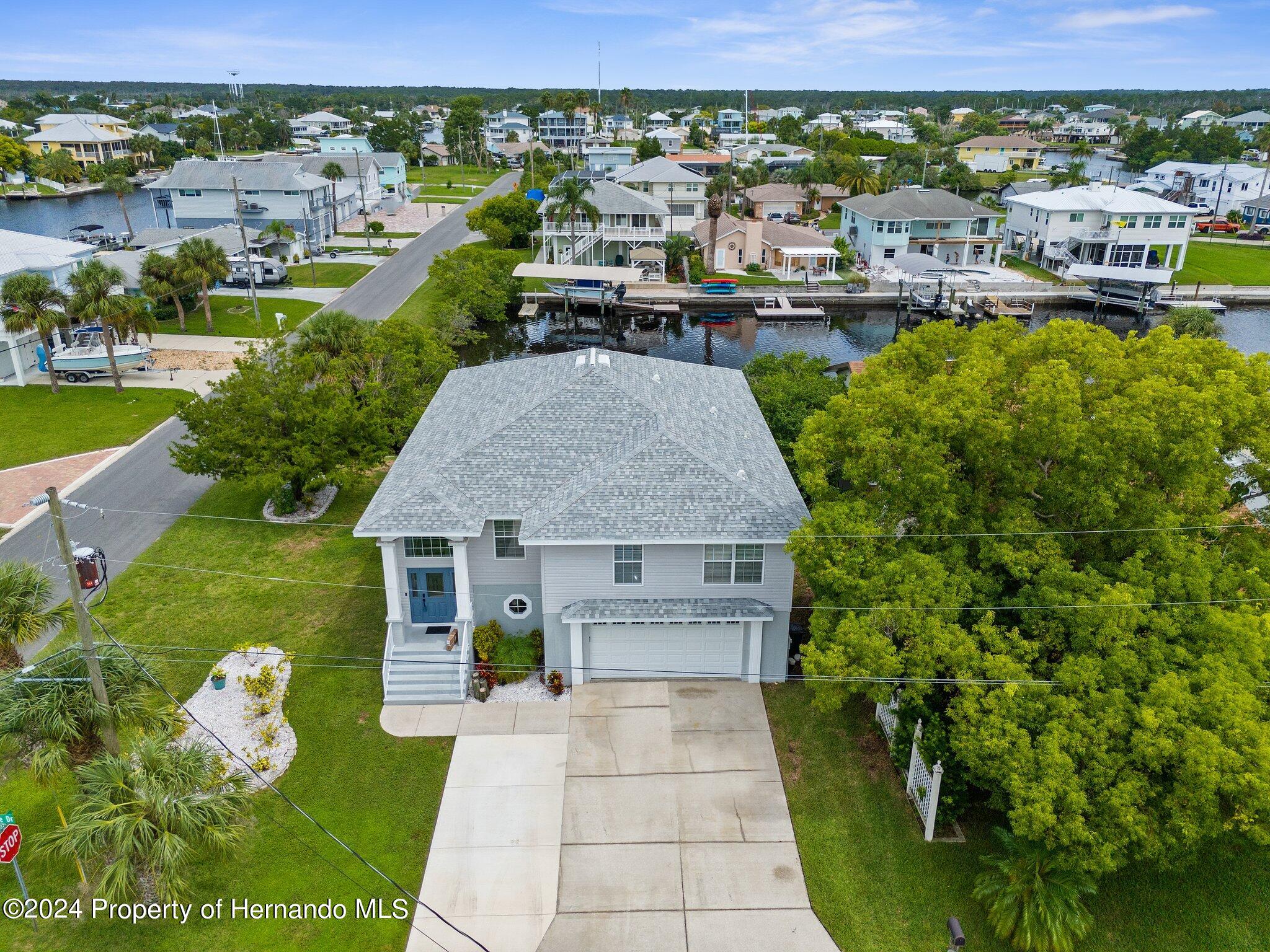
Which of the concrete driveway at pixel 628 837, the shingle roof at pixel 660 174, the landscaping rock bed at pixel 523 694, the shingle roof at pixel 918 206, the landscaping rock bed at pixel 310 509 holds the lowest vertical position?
the concrete driveway at pixel 628 837

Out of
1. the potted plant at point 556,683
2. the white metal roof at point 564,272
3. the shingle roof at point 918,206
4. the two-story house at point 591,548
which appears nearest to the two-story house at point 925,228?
the shingle roof at point 918,206

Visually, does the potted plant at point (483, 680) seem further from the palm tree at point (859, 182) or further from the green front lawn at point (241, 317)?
the palm tree at point (859, 182)

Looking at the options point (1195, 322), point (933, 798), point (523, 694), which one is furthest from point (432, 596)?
point (1195, 322)

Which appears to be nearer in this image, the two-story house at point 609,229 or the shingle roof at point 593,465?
the shingle roof at point 593,465

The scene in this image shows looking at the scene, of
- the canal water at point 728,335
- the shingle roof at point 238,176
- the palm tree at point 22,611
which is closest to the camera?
the palm tree at point 22,611

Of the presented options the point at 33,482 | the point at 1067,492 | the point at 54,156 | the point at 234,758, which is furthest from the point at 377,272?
the point at 54,156

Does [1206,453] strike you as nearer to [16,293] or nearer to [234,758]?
[234,758]

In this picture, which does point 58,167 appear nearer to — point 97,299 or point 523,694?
point 97,299

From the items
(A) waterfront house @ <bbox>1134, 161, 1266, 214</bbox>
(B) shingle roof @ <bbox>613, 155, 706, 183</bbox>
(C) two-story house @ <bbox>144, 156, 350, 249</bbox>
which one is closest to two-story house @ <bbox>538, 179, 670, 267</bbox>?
(B) shingle roof @ <bbox>613, 155, 706, 183</bbox>
